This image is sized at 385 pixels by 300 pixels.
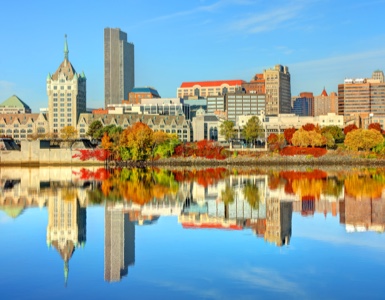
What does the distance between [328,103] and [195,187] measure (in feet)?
499

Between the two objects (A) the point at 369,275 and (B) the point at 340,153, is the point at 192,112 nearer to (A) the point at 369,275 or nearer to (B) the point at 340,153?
(B) the point at 340,153

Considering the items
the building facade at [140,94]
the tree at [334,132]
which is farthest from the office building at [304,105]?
the tree at [334,132]

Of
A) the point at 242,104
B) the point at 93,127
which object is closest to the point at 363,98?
the point at 242,104

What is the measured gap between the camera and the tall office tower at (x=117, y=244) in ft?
54.6

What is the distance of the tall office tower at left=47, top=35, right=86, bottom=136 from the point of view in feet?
379

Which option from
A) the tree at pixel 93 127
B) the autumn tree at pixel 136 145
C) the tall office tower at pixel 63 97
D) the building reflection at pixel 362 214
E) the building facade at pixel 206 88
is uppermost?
the building facade at pixel 206 88

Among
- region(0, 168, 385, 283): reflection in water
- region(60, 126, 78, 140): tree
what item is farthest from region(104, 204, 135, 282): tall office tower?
region(60, 126, 78, 140): tree

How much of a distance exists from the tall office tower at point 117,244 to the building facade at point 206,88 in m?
133

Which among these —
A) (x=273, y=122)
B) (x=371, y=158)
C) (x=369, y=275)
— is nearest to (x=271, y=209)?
(x=369, y=275)

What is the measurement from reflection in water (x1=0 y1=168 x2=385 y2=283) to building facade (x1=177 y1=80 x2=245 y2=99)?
116327 mm

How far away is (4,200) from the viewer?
3450cm

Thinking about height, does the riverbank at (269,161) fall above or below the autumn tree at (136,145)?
below

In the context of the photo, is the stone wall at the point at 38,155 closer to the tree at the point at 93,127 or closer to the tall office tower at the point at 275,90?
the tree at the point at 93,127

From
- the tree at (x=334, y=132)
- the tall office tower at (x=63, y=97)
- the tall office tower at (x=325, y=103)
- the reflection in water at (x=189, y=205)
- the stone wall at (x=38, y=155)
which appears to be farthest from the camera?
the tall office tower at (x=325, y=103)
